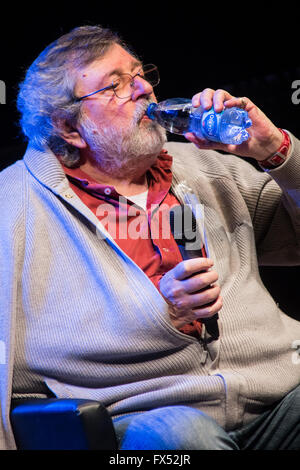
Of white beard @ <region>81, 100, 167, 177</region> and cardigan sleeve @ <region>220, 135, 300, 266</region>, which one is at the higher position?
white beard @ <region>81, 100, 167, 177</region>

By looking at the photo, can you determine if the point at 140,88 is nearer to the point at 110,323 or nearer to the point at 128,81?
the point at 128,81

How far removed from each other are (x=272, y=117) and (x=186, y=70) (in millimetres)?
506

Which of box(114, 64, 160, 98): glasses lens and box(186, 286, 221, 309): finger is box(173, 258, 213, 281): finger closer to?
box(186, 286, 221, 309): finger

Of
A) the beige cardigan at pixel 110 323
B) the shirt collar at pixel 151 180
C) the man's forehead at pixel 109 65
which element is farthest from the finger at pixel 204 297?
the man's forehead at pixel 109 65

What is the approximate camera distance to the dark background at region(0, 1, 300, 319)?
222 centimetres

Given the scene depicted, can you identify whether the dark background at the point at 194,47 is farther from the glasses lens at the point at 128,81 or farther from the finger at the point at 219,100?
the finger at the point at 219,100

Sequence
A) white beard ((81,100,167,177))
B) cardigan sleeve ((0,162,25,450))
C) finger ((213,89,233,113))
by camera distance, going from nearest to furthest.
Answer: cardigan sleeve ((0,162,25,450))
finger ((213,89,233,113))
white beard ((81,100,167,177))

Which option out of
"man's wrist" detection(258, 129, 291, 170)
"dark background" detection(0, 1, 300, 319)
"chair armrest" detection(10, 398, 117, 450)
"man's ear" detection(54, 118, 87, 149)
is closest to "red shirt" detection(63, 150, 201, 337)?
"man's ear" detection(54, 118, 87, 149)

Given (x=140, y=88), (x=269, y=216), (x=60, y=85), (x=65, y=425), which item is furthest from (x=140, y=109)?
(x=65, y=425)

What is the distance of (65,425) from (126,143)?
950 mm

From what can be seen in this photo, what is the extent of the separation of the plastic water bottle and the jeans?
32.4 inches

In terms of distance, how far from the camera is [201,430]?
3.93 feet

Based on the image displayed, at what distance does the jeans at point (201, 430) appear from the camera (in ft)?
3.88
